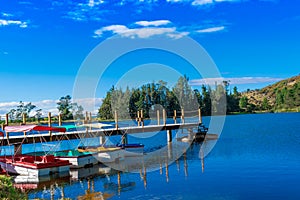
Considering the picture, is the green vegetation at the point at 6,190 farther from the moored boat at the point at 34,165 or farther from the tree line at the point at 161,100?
the tree line at the point at 161,100

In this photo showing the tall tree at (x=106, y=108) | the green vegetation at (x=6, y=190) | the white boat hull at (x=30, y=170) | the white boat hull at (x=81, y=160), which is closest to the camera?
the green vegetation at (x=6, y=190)

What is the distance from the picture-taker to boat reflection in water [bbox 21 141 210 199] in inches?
768

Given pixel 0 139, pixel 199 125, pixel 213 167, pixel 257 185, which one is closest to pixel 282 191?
pixel 257 185

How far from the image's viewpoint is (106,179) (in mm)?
23250

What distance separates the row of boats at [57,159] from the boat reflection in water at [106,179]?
55 cm

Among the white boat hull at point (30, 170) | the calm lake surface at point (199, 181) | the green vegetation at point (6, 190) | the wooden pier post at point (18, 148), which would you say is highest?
the green vegetation at point (6, 190)

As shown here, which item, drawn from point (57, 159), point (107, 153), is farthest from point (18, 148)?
point (107, 153)

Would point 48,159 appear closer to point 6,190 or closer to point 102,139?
point 102,139

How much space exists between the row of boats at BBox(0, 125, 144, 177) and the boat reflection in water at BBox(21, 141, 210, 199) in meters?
0.55

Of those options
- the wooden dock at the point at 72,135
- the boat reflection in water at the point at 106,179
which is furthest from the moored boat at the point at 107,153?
the wooden dock at the point at 72,135

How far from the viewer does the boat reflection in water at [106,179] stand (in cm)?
1950

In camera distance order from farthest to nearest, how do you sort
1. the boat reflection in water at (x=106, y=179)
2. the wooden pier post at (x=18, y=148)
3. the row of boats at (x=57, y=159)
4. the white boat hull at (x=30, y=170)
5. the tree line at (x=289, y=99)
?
1. the tree line at (x=289, y=99)
2. the wooden pier post at (x=18, y=148)
3. the row of boats at (x=57, y=159)
4. the white boat hull at (x=30, y=170)
5. the boat reflection in water at (x=106, y=179)

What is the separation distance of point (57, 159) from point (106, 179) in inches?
A: 204

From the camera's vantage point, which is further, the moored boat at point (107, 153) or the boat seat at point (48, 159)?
the moored boat at point (107, 153)
